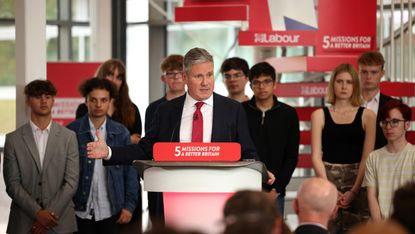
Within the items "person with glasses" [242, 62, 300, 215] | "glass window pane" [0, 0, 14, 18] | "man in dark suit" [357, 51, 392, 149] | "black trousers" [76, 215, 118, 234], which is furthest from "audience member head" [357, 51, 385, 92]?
"glass window pane" [0, 0, 14, 18]

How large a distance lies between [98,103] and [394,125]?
196cm

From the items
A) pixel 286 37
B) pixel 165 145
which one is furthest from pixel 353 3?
pixel 165 145

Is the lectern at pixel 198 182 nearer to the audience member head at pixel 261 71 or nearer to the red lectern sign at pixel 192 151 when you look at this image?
the red lectern sign at pixel 192 151

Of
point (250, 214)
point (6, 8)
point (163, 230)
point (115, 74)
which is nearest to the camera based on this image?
point (163, 230)

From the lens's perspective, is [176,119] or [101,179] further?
[101,179]

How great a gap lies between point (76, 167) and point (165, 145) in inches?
81.3

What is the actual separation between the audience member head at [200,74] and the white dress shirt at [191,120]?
0.05 meters

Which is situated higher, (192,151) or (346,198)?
(192,151)

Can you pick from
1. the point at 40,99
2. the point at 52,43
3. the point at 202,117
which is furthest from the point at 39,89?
the point at 52,43

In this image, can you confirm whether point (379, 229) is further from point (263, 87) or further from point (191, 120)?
point (263, 87)

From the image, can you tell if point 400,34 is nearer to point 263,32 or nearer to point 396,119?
point 263,32

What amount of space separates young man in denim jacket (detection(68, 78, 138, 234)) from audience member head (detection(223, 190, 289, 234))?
12.2ft

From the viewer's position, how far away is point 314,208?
405 cm

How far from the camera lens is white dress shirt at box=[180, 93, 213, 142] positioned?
17.5 feet
